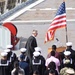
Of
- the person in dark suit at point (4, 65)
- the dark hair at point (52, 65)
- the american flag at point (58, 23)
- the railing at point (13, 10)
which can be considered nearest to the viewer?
the dark hair at point (52, 65)

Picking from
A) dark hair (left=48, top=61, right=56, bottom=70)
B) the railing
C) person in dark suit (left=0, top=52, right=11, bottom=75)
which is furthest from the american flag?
the railing

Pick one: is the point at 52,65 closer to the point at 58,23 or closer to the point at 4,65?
the point at 4,65

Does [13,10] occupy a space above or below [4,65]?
above

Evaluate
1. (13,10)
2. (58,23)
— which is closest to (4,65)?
(58,23)

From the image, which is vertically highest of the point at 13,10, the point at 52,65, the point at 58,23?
the point at 13,10

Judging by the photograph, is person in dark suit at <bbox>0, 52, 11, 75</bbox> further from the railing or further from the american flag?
the railing

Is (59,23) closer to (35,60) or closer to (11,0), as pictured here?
(35,60)

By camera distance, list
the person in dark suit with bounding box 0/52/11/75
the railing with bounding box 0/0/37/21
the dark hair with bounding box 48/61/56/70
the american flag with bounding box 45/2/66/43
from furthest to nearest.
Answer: the railing with bounding box 0/0/37/21 → the american flag with bounding box 45/2/66/43 → the person in dark suit with bounding box 0/52/11/75 → the dark hair with bounding box 48/61/56/70

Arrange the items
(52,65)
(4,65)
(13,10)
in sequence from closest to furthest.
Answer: (52,65) < (4,65) < (13,10)

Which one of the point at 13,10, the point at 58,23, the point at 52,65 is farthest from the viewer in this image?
the point at 13,10

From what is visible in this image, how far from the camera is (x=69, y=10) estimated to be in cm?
3491

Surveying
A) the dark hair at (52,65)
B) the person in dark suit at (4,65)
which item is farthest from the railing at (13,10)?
the dark hair at (52,65)

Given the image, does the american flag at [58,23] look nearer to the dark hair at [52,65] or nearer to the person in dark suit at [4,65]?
the person in dark suit at [4,65]

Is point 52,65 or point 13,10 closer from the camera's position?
point 52,65
